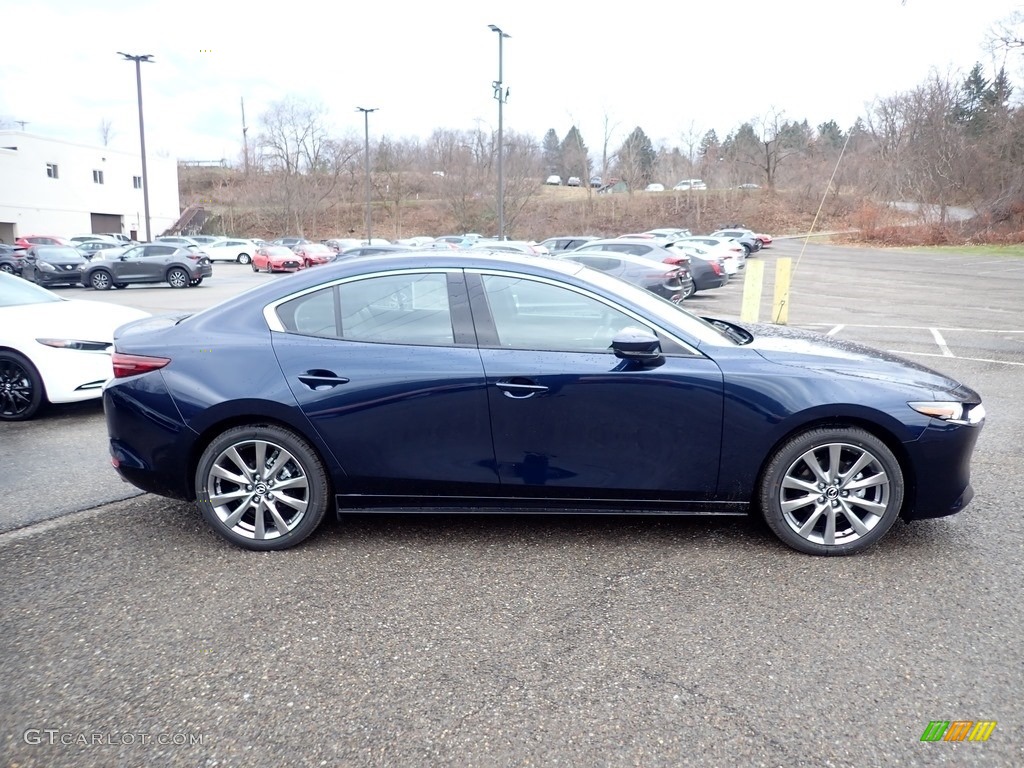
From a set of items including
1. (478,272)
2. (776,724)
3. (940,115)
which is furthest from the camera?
(940,115)

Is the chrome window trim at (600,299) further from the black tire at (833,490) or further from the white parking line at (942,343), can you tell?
the white parking line at (942,343)

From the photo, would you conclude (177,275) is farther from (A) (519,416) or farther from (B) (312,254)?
(A) (519,416)

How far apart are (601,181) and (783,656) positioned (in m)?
88.2

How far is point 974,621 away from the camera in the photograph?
3.22 m

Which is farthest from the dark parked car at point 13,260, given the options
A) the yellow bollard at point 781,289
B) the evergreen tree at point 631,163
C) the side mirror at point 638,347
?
the evergreen tree at point 631,163

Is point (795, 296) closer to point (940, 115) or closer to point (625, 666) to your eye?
point (625, 666)

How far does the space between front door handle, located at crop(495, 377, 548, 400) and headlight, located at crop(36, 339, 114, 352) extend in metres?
4.81

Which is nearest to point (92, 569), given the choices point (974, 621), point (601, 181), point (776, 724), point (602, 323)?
point (602, 323)

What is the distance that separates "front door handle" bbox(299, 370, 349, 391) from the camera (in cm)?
383

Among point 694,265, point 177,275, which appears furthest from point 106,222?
point 694,265

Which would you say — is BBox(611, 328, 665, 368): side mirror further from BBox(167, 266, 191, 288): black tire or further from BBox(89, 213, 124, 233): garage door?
BBox(89, 213, 124, 233): garage door

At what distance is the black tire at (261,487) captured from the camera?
388 centimetres

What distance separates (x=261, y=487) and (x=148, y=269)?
79.5 ft

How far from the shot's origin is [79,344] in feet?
22.4
